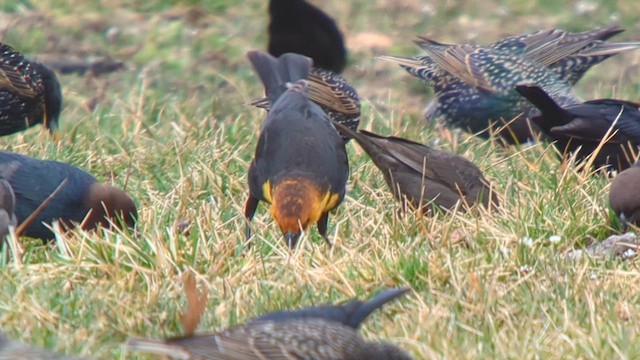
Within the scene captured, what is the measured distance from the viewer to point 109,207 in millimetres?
6184

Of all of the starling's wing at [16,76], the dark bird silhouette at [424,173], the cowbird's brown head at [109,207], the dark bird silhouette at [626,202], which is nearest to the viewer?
the dark bird silhouette at [626,202]

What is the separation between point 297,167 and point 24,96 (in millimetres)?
2818

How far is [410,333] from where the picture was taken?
14.8 ft

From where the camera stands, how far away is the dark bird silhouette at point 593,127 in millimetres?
7281

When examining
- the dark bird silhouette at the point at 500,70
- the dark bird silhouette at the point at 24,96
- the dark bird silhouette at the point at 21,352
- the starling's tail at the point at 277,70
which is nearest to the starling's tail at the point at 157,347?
the dark bird silhouette at the point at 21,352

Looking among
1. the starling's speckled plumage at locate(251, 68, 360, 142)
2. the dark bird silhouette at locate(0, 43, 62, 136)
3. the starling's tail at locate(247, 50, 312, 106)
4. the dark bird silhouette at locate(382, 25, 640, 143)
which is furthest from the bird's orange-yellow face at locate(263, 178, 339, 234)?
the dark bird silhouette at locate(382, 25, 640, 143)

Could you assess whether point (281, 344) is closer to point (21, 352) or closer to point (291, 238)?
point (21, 352)

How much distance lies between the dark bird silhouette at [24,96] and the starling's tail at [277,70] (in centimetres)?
146

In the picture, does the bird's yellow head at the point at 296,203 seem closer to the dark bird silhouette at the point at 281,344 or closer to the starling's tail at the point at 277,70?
the starling's tail at the point at 277,70

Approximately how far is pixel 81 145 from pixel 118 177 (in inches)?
21.3

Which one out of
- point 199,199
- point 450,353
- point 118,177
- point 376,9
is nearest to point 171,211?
point 199,199

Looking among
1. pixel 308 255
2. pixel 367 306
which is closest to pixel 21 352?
pixel 367 306

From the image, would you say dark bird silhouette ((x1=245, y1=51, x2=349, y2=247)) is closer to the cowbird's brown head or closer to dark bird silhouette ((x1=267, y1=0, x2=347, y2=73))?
the cowbird's brown head

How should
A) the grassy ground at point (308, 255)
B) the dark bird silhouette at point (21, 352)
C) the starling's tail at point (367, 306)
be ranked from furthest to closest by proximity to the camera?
the grassy ground at point (308, 255), the starling's tail at point (367, 306), the dark bird silhouette at point (21, 352)
